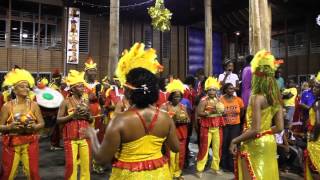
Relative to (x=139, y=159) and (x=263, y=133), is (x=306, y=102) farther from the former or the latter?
(x=139, y=159)

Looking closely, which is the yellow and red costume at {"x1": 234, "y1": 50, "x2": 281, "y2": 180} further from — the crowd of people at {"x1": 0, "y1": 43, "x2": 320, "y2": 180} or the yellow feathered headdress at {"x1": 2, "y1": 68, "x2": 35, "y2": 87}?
the yellow feathered headdress at {"x1": 2, "y1": 68, "x2": 35, "y2": 87}

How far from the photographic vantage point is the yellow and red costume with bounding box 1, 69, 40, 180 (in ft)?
17.4

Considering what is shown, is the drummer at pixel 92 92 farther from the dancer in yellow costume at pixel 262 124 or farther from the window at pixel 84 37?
the window at pixel 84 37

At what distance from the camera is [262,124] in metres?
4.19

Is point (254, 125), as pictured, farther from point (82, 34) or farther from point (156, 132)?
point (82, 34)

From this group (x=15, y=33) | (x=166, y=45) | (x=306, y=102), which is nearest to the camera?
(x=306, y=102)

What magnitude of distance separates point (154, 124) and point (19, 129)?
2878mm

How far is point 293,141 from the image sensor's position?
806cm

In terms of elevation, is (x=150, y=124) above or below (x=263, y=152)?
above

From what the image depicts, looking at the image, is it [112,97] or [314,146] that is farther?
[112,97]

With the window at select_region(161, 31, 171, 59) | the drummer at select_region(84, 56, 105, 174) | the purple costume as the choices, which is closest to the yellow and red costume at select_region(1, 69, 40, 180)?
the drummer at select_region(84, 56, 105, 174)

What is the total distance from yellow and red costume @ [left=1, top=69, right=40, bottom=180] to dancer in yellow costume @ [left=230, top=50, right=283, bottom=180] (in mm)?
2815

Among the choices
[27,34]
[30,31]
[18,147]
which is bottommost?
[18,147]

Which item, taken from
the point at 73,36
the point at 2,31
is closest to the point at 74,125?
the point at 73,36
